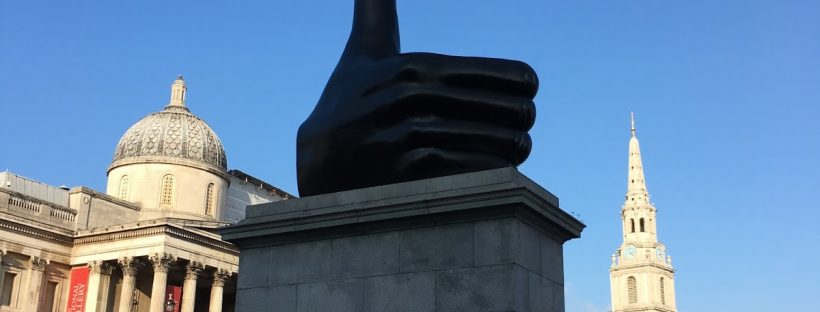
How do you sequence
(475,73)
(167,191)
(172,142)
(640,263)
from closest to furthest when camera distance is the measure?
(475,73) < (167,191) < (172,142) < (640,263)

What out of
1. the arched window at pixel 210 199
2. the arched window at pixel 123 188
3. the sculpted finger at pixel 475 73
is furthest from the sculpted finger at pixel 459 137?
the arched window at pixel 123 188

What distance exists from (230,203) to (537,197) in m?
60.8

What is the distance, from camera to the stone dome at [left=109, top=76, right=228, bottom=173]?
Answer: 5953cm

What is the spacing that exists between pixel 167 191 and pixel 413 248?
2028 inches

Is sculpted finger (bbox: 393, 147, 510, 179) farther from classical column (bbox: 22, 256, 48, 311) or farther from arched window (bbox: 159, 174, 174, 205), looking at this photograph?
arched window (bbox: 159, 174, 174, 205)

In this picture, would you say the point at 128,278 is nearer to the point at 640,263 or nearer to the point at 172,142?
the point at 172,142

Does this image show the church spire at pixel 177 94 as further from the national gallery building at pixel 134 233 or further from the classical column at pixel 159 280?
the classical column at pixel 159 280

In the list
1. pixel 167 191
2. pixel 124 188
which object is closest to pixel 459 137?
pixel 167 191

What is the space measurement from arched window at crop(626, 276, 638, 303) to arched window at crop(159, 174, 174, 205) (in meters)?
80.5

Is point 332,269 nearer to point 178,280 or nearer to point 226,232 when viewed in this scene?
point 226,232

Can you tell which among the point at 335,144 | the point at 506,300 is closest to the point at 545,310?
the point at 506,300

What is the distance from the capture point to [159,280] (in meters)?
50.5

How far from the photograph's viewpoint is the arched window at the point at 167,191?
5806 cm

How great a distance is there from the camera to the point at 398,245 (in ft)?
31.2
